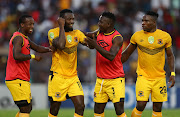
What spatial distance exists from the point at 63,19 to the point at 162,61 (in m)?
2.50

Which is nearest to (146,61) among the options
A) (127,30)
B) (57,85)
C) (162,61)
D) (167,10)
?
(162,61)

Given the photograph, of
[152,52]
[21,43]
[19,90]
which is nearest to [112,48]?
[152,52]

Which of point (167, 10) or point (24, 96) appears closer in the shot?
point (24, 96)

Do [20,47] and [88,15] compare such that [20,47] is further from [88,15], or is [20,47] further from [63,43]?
[88,15]

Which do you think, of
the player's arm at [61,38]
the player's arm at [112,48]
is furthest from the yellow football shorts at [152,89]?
the player's arm at [61,38]

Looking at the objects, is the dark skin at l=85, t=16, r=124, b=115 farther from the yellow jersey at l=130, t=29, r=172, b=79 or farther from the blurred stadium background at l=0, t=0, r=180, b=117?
the blurred stadium background at l=0, t=0, r=180, b=117

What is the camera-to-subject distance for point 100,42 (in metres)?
8.26

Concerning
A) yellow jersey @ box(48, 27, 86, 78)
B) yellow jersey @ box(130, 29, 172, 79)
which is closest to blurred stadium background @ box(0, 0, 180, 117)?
yellow jersey @ box(130, 29, 172, 79)

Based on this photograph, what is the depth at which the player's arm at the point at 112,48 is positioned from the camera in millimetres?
7754

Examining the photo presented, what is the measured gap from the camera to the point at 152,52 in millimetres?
8617

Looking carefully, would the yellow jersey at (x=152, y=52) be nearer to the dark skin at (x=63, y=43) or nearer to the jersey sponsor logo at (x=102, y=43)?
the jersey sponsor logo at (x=102, y=43)

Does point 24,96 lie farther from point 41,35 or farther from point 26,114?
point 41,35

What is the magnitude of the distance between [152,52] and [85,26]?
28.6 ft

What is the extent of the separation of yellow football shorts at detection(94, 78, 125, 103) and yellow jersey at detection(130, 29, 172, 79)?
29.4 inches
